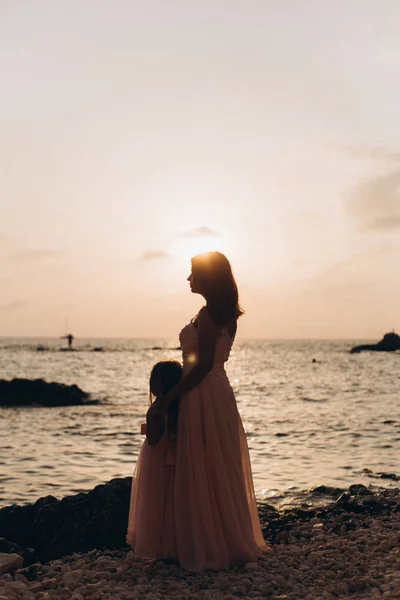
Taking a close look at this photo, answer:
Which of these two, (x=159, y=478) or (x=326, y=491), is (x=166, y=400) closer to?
(x=159, y=478)

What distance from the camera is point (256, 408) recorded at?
2730cm

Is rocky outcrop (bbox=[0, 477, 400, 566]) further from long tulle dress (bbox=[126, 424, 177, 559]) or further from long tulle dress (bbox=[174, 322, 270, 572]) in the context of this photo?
long tulle dress (bbox=[174, 322, 270, 572])

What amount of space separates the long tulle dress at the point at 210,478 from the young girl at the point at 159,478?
0.35ft

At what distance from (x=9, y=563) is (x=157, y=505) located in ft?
5.62

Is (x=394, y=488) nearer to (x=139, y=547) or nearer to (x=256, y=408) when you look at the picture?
(x=139, y=547)

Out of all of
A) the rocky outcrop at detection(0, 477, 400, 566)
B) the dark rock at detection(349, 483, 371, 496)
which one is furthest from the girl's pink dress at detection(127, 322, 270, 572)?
the dark rock at detection(349, 483, 371, 496)

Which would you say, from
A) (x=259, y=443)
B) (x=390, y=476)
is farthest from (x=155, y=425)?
(x=259, y=443)

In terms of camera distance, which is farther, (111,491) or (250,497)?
(111,491)

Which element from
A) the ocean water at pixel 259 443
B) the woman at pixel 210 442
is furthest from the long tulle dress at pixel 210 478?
the ocean water at pixel 259 443

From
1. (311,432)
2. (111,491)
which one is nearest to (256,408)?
(311,432)

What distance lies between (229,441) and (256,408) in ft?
70.3

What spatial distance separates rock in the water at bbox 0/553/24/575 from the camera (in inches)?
254

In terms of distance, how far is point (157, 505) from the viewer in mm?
6156

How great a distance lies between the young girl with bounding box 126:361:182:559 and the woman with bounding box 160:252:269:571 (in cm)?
9
